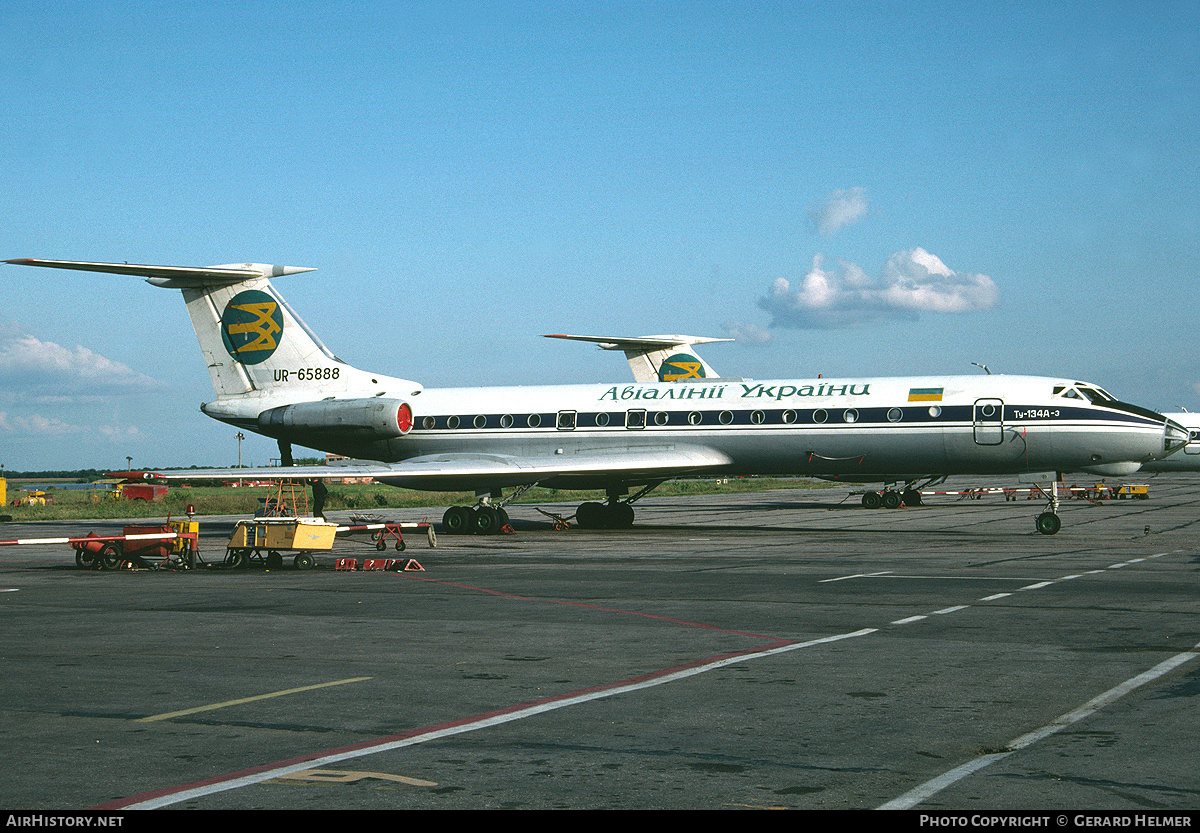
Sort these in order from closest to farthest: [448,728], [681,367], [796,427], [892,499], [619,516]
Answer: [448,728] < [796,427] < [619,516] < [892,499] < [681,367]

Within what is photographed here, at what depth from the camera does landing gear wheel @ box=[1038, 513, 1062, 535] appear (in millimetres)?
26375

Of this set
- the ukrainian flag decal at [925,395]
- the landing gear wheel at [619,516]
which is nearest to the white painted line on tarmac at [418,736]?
the ukrainian flag decal at [925,395]

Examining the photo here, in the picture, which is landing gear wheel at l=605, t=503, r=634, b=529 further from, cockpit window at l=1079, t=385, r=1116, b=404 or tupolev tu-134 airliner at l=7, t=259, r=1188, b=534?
cockpit window at l=1079, t=385, r=1116, b=404

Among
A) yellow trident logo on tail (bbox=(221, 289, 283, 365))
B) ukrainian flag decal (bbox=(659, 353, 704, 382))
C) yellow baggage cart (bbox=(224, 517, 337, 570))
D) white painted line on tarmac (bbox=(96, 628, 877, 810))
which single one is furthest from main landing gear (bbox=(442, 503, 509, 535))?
white painted line on tarmac (bbox=(96, 628, 877, 810))

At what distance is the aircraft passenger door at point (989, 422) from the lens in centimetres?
2656

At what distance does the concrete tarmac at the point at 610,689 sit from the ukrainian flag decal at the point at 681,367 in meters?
30.7

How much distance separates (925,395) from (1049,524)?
13.6ft

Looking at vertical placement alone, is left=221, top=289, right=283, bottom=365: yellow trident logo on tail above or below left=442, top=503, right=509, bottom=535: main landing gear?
above

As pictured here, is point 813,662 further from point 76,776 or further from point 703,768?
point 76,776

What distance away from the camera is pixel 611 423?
30641 mm

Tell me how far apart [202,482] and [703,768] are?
24.7 m

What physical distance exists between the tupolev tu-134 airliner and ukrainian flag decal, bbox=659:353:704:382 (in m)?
16.4

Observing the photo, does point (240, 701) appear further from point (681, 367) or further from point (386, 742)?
point (681, 367)

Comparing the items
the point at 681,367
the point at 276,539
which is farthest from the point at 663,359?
the point at 276,539
